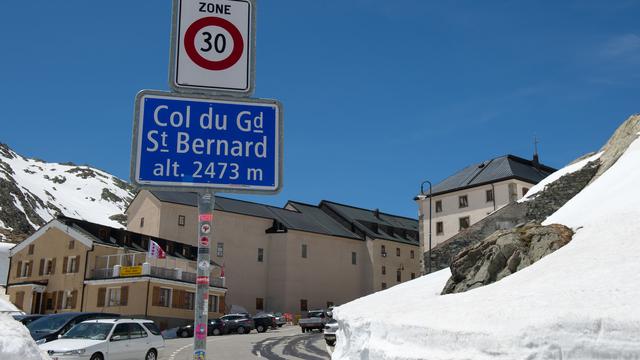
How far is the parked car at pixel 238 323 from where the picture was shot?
4550cm

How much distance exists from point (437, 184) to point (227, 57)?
71.1 m

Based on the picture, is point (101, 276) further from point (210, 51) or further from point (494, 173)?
point (210, 51)

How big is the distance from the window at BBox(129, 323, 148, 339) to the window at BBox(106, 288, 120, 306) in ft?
96.5

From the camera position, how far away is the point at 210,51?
376cm

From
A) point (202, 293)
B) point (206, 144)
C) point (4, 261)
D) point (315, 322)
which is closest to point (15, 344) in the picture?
point (202, 293)

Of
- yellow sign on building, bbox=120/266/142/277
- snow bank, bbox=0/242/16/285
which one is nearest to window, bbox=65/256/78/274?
yellow sign on building, bbox=120/266/142/277

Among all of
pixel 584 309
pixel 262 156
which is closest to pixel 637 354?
pixel 584 309

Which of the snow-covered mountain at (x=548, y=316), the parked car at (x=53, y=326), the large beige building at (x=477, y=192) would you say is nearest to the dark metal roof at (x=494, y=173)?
the large beige building at (x=477, y=192)

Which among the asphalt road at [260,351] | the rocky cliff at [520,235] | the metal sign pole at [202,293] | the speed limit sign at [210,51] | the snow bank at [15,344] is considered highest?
the rocky cliff at [520,235]

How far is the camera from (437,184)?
241 feet

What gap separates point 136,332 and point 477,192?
170 ft

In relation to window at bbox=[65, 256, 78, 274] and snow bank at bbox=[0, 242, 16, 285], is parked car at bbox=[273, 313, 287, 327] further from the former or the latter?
snow bank at bbox=[0, 242, 16, 285]

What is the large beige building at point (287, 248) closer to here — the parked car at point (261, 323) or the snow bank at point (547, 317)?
the parked car at point (261, 323)

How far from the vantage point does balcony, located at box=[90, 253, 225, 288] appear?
47.9m
